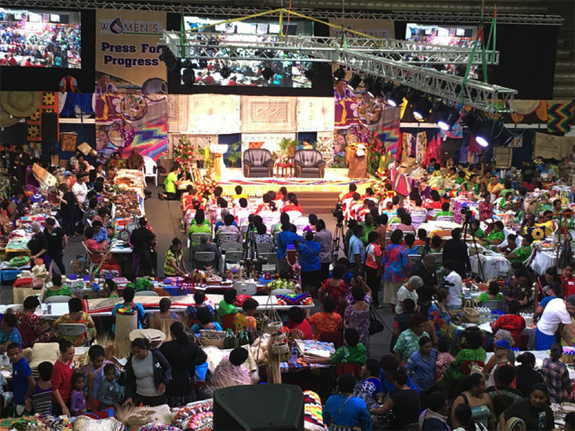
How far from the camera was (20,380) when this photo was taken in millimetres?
7230

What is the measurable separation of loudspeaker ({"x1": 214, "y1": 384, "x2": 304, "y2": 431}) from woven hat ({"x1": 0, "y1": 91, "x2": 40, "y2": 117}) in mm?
18811

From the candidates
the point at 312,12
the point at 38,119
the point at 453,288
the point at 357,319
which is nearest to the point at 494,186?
the point at 312,12

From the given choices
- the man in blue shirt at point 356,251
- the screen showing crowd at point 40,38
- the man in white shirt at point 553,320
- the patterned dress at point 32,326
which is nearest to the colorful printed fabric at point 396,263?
the man in blue shirt at point 356,251

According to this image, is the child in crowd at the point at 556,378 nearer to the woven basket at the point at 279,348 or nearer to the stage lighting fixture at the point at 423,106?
the woven basket at the point at 279,348

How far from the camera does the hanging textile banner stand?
20.2 metres

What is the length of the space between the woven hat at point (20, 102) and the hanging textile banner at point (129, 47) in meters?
1.58

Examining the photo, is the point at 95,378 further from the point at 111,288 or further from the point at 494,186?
the point at 494,186

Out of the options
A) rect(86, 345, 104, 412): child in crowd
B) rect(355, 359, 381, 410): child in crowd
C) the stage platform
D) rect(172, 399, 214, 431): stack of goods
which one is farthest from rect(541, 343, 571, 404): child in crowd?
the stage platform

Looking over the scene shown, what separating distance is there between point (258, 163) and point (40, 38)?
5.80 m

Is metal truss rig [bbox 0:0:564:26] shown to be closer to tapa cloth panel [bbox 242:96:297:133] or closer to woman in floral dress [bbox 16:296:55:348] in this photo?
tapa cloth panel [bbox 242:96:297:133]

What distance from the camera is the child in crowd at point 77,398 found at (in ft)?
23.4

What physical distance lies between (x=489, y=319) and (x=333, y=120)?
12.6 metres

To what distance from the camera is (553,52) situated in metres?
21.9

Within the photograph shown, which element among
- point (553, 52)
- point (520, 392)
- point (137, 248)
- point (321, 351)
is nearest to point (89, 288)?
point (137, 248)
